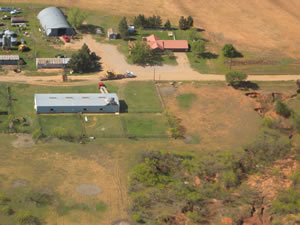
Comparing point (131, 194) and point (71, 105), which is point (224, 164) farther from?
point (71, 105)

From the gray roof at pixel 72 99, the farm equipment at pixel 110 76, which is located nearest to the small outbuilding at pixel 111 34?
the farm equipment at pixel 110 76

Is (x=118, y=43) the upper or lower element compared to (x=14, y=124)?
upper

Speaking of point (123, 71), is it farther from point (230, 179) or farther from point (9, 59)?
point (230, 179)

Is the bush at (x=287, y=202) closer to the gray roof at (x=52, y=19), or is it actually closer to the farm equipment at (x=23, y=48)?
the farm equipment at (x=23, y=48)

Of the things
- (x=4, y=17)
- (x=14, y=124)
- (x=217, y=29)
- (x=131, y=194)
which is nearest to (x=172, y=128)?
(x=131, y=194)

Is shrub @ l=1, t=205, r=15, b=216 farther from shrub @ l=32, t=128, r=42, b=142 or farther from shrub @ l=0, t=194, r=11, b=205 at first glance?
shrub @ l=32, t=128, r=42, b=142

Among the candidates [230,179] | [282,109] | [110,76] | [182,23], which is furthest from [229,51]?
[230,179]
